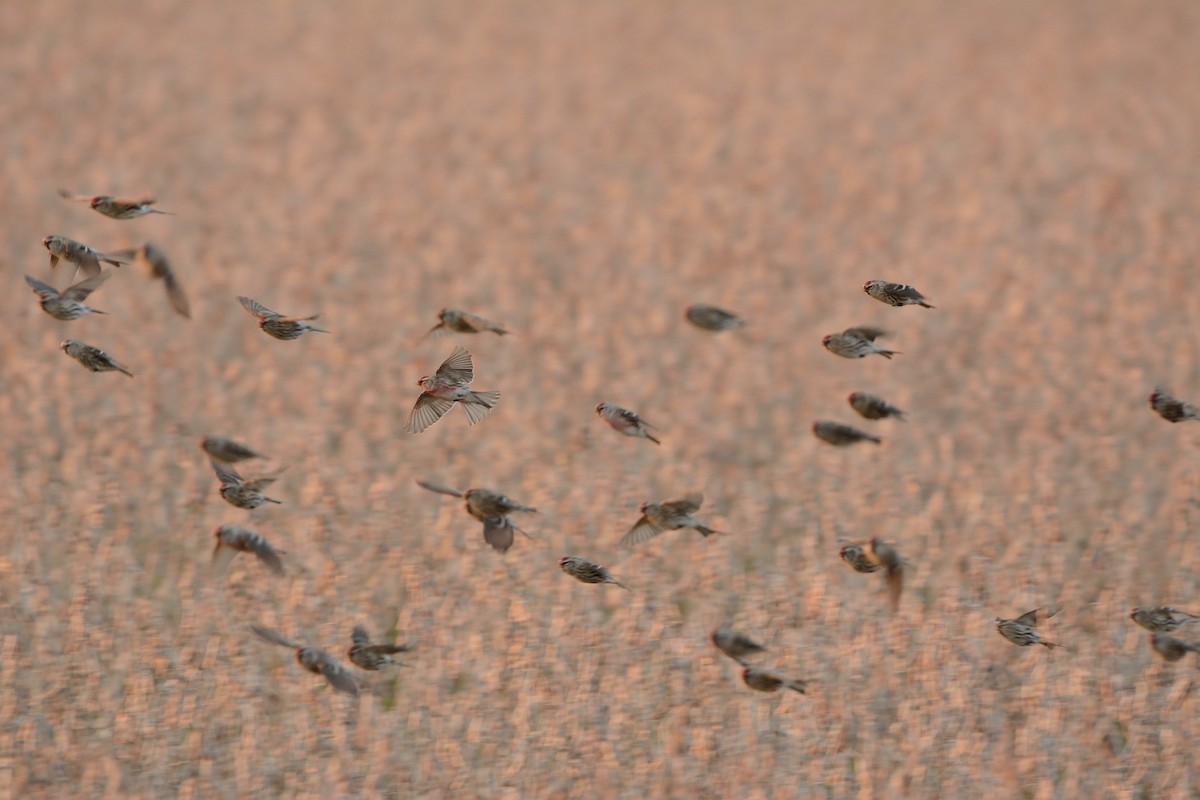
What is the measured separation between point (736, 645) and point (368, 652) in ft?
6.87

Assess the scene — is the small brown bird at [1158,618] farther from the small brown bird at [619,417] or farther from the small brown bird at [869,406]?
the small brown bird at [619,417]

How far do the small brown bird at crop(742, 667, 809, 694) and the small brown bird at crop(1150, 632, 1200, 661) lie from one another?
2.09 m

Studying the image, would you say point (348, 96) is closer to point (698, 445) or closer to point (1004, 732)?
point (698, 445)

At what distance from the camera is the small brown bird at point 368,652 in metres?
7.00

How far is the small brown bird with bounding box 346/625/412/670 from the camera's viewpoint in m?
7.00

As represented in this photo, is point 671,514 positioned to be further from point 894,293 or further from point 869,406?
point 894,293

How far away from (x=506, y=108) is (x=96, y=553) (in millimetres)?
7644

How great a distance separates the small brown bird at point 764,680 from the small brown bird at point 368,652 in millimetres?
1946

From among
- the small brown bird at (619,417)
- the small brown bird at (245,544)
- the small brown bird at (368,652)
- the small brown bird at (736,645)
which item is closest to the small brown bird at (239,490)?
the small brown bird at (245,544)

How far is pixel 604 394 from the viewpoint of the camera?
32.4ft

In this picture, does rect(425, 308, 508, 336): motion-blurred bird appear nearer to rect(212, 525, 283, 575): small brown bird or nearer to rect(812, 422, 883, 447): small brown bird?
rect(212, 525, 283, 575): small brown bird

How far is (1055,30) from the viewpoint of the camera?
15.8 m

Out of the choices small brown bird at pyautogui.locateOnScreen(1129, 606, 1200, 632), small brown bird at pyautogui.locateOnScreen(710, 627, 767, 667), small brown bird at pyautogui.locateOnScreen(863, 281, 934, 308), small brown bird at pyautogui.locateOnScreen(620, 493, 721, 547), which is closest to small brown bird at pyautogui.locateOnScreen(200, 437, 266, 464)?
small brown bird at pyautogui.locateOnScreen(620, 493, 721, 547)

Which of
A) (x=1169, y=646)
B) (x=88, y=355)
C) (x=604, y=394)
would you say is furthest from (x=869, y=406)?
(x=88, y=355)
